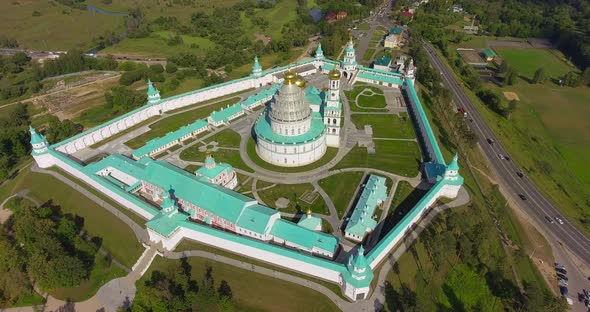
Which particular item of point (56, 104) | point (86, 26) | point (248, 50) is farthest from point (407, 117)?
point (86, 26)

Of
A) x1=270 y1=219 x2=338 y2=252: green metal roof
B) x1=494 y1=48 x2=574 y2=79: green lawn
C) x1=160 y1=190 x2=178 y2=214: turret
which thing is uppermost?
x1=160 y1=190 x2=178 y2=214: turret

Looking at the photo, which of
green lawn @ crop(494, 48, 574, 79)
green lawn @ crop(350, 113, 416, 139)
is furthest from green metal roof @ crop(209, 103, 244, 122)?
green lawn @ crop(494, 48, 574, 79)

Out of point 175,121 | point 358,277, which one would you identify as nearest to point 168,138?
point 175,121

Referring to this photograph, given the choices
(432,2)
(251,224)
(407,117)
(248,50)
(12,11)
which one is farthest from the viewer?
(12,11)

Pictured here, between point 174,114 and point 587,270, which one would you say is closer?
point 587,270

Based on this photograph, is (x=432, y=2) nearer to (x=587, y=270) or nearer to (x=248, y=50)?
(x=248, y=50)

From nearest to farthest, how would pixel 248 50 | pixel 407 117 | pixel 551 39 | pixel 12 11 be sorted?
1. pixel 407 117
2. pixel 248 50
3. pixel 551 39
4. pixel 12 11

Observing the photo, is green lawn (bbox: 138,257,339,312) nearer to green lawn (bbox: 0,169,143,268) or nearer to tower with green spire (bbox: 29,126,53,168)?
green lawn (bbox: 0,169,143,268)

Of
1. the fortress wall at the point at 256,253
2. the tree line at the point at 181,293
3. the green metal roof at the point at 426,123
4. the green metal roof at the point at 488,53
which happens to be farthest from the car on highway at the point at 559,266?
the green metal roof at the point at 488,53
